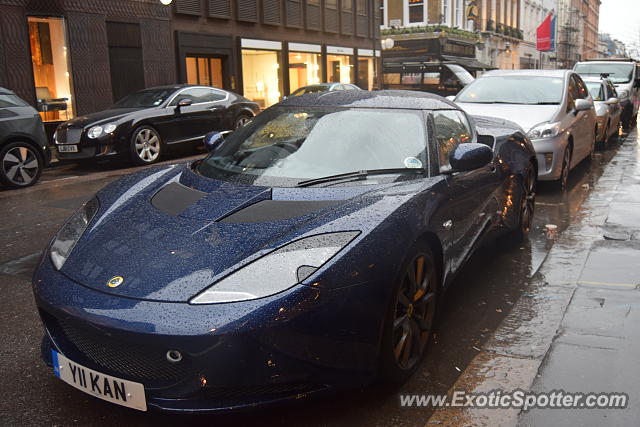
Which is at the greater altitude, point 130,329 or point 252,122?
point 252,122

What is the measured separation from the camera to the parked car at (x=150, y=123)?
11234mm

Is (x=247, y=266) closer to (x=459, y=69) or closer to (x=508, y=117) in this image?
(x=508, y=117)

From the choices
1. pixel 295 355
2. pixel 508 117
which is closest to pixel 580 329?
pixel 295 355

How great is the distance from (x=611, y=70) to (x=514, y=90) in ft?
43.6

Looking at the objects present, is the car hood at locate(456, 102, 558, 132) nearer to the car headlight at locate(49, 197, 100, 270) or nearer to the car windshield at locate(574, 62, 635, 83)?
the car headlight at locate(49, 197, 100, 270)

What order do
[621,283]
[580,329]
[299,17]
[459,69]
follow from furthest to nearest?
[459,69] < [299,17] < [621,283] < [580,329]

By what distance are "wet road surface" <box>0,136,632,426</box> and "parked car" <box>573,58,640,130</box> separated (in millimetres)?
13350

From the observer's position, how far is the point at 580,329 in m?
3.75

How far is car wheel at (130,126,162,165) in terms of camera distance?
11.8 m

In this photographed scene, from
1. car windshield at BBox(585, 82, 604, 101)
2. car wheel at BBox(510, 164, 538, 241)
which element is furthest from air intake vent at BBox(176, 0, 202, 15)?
car wheel at BBox(510, 164, 538, 241)

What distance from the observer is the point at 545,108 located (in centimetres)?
857

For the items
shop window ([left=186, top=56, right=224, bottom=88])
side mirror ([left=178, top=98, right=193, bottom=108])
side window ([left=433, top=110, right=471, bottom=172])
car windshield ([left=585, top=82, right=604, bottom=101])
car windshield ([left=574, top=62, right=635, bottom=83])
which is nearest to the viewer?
side window ([left=433, top=110, right=471, bottom=172])

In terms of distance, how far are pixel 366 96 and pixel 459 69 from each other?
28576mm

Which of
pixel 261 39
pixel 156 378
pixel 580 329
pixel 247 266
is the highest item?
pixel 261 39
